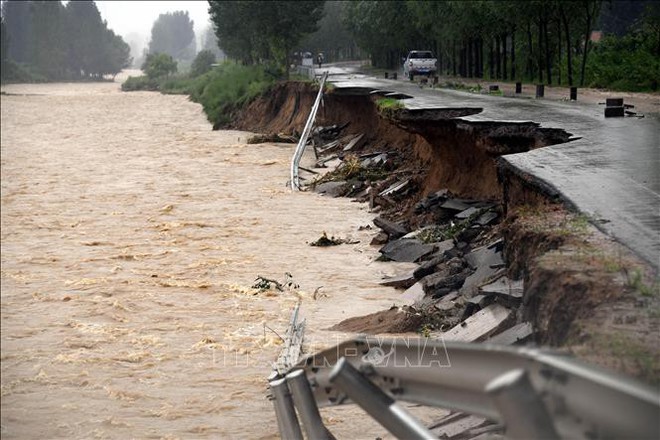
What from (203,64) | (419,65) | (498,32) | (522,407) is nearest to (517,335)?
(522,407)

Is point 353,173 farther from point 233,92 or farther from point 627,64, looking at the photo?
point 233,92

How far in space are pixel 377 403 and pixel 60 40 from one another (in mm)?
125263

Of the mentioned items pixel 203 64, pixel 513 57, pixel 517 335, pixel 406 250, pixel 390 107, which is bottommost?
pixel 406 250

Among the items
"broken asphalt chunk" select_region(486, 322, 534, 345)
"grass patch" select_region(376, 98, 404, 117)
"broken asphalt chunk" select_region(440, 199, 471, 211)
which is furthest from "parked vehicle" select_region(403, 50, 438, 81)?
"broken asphalt chunk" select_region(486, 322, 534, 345)

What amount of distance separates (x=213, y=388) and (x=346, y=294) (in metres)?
3.98

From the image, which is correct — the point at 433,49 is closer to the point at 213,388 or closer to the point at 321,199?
the point at 321,199

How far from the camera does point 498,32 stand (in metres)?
48.3

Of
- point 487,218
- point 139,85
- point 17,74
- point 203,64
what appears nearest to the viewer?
point 487,218

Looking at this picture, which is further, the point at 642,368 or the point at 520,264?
the point at 520,264

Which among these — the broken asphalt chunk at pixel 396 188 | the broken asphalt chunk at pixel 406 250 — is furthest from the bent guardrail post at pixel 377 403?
the broken asphalt chunk at pixel 396 188

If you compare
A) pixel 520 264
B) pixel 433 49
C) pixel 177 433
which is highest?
pixel 433 49

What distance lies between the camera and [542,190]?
932 cm

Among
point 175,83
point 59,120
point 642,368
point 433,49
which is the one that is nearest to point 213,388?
point 642,368

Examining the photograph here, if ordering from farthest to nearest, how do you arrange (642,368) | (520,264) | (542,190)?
(542,190) < (520,264) < (642,368)
